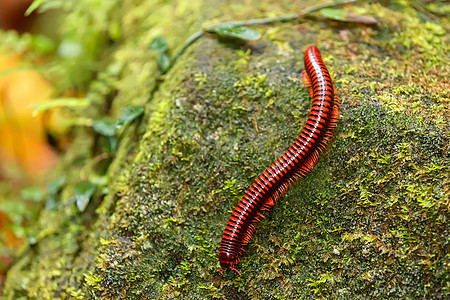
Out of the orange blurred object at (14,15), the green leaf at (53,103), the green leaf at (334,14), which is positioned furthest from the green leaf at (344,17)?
the orange blurred object at (14,15)

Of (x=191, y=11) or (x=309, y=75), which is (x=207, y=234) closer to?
(x=309, y=75)

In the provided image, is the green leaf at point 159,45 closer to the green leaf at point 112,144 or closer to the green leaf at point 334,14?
the green leaf at point 112,144

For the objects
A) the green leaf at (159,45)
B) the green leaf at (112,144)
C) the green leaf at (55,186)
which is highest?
the green leaf at (159,45)

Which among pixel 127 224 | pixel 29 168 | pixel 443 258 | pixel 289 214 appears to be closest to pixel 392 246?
pixel 443 258

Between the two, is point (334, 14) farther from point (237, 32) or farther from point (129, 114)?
point (129, 114)

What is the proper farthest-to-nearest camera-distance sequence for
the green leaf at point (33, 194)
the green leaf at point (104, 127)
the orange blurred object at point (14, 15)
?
the orange blurred object at point (14, 15), the green leaf at point (33, 194), the green leaf at point (104, 127)
